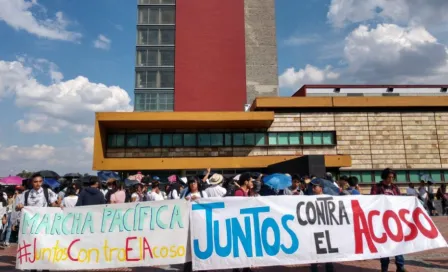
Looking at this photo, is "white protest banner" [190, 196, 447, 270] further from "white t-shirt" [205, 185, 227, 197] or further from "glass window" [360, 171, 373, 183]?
"glass window" [360, 171, 373, 183]

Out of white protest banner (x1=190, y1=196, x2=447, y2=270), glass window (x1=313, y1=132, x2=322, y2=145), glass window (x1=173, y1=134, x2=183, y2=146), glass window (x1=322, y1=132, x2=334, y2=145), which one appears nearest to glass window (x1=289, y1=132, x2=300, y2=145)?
glass window (x1=313, y1=132, x2=322, y2=145)

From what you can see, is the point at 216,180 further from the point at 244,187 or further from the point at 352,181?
the point at 352,181

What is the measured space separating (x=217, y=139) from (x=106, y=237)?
2507cm

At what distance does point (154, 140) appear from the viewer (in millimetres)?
30625

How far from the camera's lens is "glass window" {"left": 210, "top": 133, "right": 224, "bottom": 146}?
3067cm

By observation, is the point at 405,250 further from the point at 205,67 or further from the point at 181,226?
the point at 205,67

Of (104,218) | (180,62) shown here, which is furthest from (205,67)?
(104,218)

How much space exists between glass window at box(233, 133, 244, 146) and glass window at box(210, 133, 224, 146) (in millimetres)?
1117

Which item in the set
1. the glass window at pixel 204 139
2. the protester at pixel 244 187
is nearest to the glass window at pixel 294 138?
the glass window at pixel 204 139

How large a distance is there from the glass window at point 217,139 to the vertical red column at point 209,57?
1302 centimetres

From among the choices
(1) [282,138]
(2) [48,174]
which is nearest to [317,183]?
(2) [48,174]

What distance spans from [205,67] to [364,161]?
939 inches

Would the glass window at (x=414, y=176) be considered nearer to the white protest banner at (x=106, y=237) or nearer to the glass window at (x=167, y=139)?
the glass window at (x=167, y=139)

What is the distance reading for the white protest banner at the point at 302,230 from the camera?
18.1 ft
